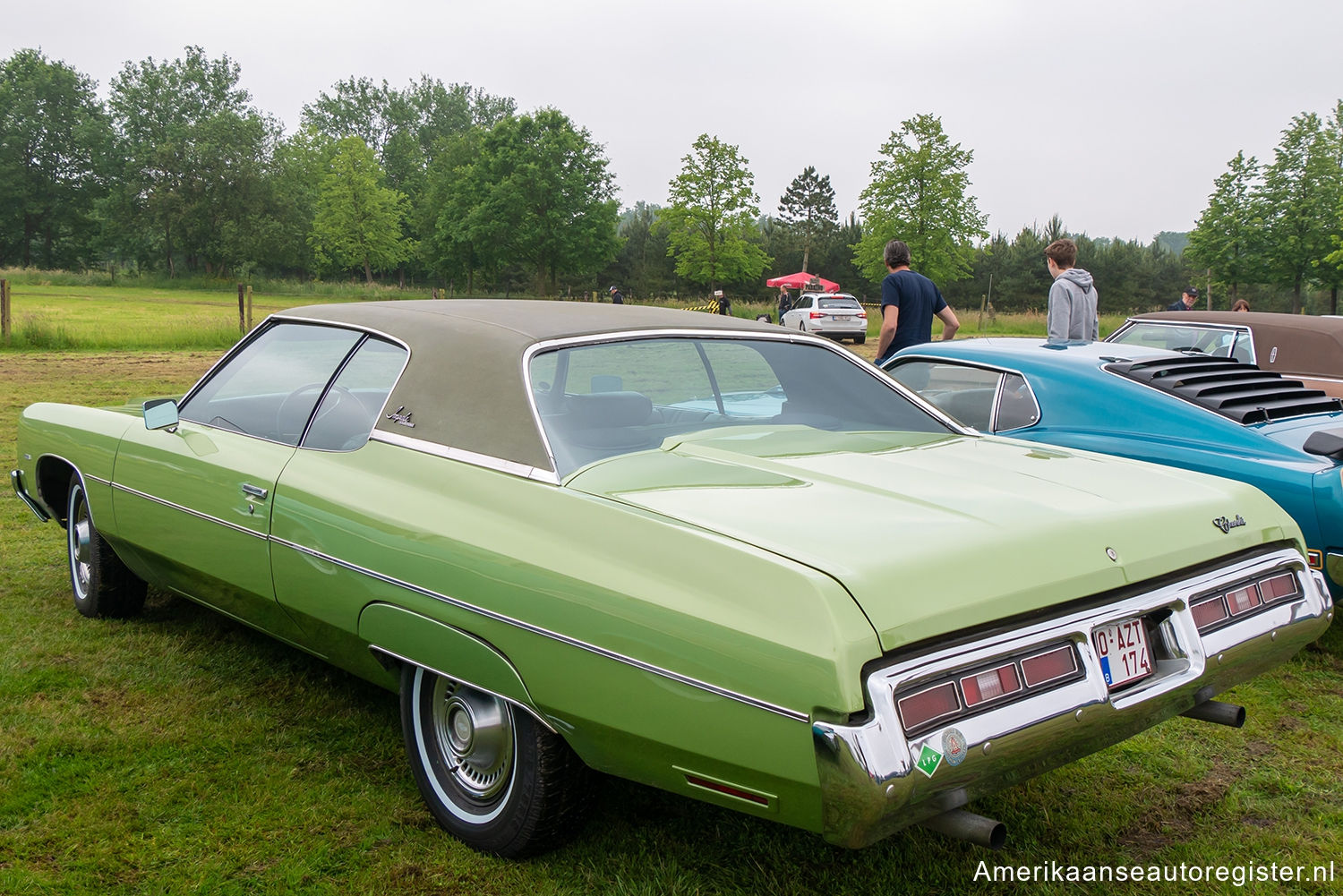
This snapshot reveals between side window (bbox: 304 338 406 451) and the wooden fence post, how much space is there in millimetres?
18831

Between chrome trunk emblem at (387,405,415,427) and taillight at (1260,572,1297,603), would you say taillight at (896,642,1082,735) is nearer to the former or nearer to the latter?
taillight at (1260,572,1297,603)

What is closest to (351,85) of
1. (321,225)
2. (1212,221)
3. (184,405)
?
(321,225)

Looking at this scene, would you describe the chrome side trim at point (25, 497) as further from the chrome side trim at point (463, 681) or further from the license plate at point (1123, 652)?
the license plate at point (1123, 652)

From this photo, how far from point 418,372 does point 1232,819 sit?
2.54 meters

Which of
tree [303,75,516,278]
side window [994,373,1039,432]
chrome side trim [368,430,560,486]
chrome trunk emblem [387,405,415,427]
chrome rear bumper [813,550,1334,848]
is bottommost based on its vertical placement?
chrome rear bumper [813,550,1334,848]

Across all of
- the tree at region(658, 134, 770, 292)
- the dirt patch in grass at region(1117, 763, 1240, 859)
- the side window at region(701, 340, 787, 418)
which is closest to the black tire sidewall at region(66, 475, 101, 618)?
the side window at region(701, 340, 787, 418)

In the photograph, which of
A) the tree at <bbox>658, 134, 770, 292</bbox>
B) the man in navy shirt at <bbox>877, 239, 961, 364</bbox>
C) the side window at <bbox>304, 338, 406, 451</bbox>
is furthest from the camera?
the tree at <bbox>658, 134, 770, 292</bbox>

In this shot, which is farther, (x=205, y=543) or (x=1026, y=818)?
(x=205, y=543)

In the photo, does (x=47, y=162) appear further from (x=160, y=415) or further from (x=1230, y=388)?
(x=1230, y=388)

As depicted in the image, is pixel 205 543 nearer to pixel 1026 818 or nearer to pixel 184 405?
pixel 184 405

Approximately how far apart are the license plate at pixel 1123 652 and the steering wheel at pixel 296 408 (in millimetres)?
2097

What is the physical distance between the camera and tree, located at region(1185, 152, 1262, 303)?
34.6 m

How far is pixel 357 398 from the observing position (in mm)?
2908

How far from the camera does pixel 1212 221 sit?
3522 cm
